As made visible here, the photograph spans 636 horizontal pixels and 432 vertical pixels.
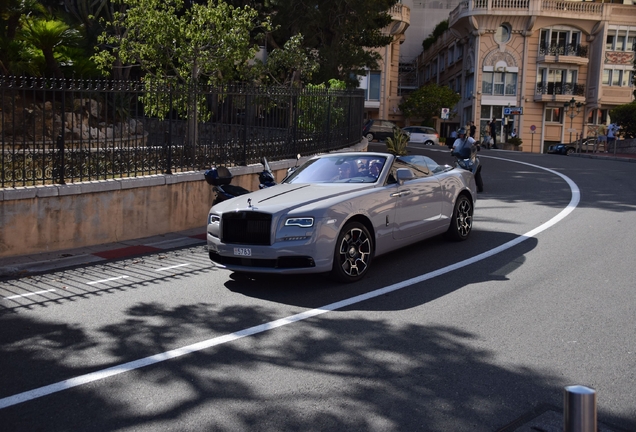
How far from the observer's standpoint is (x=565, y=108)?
5591 cm

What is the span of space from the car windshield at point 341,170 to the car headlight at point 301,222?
1504mm

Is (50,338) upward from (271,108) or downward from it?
downward

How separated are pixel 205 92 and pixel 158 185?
2.11 meters

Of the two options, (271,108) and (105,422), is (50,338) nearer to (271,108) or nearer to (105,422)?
(105,422)

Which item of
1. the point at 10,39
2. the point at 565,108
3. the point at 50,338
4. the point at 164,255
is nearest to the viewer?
the point at 50,338

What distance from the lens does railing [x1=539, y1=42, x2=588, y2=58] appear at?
5434 cm

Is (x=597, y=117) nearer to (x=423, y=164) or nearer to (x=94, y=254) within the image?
(x=423, y=164)

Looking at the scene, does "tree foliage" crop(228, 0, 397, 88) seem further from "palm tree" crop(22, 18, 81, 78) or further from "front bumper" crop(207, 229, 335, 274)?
"front bumper" crop(207, 229, 335, 274)

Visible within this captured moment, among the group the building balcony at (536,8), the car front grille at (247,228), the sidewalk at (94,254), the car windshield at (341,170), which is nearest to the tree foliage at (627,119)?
the building balcony at (536,8)

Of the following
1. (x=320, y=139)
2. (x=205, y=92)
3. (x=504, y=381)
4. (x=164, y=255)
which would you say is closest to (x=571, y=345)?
(x=504, y=381)

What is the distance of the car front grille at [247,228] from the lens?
7.42 m

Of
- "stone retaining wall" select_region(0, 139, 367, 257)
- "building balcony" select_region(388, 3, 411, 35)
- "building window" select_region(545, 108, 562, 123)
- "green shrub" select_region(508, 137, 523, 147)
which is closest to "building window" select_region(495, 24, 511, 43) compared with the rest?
"building window" select_region(545, 108, 562, 123)

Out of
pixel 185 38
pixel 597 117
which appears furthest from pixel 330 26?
pixel 597 117

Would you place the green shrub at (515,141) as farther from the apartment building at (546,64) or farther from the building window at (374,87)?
the building window at (374,87)
